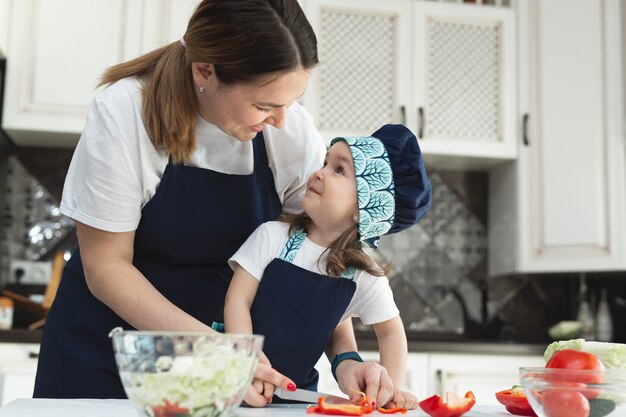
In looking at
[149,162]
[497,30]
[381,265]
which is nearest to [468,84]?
[497,30]

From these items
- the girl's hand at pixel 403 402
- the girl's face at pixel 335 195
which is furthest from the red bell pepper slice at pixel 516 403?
the girl's face at pixel 335 195

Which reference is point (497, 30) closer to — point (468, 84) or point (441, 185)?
point (468, 84)

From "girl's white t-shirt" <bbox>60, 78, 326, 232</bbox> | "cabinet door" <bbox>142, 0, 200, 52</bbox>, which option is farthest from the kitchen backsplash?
"girl's white t-shirt" <bbox>60, 78, 326, 232</bbox>

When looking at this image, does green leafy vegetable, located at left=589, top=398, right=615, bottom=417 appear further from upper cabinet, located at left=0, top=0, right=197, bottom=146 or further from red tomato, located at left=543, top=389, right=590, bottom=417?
upper cabinet, located at left=0, top=0, right=197, bottom=146

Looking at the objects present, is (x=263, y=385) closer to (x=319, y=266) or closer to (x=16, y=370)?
(x=319, y=266)

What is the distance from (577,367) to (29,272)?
271cm

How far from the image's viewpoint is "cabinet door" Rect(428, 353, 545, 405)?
2.97 meters

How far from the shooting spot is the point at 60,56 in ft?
10.3

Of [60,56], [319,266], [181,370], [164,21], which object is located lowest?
[181,370]

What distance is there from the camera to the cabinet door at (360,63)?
10.9ft

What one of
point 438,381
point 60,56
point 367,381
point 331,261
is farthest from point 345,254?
point 60,56

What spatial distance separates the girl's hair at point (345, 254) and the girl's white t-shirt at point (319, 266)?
0.05 feet

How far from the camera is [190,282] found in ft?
5.11

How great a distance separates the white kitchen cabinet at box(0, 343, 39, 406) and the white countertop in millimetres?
1660
